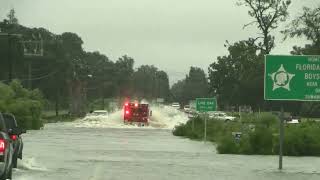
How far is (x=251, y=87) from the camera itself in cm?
12900

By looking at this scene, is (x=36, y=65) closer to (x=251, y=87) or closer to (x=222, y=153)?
(x=251, y=87)

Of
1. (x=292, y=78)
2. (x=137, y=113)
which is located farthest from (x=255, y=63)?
(x=292, y=78)

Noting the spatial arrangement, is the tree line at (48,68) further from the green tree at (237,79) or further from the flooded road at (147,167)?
the flooded road at (147,167)

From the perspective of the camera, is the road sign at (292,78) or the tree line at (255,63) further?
the tree line at (255,63)

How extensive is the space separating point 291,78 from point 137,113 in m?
52.6

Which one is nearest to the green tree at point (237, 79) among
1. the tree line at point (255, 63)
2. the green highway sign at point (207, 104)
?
the tree line at point (255, 63)

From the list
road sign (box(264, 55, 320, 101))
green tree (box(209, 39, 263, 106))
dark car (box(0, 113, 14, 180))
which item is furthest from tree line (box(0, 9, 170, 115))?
dark car (box(0, 113, 14, 180))

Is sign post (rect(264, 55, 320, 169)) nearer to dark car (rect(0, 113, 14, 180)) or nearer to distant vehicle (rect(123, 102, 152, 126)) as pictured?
dark car (rect(0, 113, 14, 180))

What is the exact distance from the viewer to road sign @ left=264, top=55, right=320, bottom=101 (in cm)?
2212

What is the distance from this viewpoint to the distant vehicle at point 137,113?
73375mm

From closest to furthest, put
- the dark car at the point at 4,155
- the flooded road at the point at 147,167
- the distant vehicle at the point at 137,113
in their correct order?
the dark car at the point at 4,155 < the flooded road at the point at 147,167 < the distant vehicle at the point at 137,113

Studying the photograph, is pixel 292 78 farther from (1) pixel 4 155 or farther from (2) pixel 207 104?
(2) pixel 207 104

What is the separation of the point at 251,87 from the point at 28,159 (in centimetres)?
10557

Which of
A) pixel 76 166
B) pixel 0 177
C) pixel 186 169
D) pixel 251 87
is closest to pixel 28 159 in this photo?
pixel 76 166
